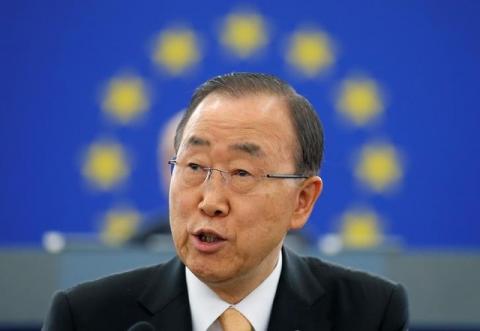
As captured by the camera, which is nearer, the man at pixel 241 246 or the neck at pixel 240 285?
the man at pixel 241 246

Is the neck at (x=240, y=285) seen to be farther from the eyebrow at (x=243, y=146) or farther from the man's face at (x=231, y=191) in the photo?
the eyebrow at (x=243, y=146)

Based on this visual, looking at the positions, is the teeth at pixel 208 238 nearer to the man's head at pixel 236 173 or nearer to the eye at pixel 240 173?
the man's head at pixel 236 173

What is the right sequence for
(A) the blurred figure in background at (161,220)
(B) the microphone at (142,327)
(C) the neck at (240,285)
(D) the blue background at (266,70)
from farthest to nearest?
(D) the blue background at (266,70)
(A) the blurred figure in background at (161,220)
(C) the neck at (240,285)
(B) the microphone at (142,327)

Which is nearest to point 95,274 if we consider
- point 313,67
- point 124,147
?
point 124,147

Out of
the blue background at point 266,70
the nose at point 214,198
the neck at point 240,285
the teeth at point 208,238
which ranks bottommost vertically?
the neck at point 240,285

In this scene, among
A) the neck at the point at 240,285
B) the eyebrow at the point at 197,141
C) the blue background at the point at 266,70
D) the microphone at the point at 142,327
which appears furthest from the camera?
the blue background at the point at 266,70

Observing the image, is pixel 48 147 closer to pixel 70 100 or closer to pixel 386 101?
pixel 70 100

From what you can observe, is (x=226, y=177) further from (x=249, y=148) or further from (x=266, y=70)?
(x=266, y=70)

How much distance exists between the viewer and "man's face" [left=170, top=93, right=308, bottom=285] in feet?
5.67

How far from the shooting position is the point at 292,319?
73.9 inches

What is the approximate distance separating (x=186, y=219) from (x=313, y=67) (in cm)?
298

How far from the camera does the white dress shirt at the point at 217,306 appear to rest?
186 centimetres

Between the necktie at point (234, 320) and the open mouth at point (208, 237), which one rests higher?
the open mouth at point (208, 237)

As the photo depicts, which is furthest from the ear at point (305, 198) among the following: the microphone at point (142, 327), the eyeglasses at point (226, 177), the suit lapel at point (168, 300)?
the microphone at point (142, 327)
